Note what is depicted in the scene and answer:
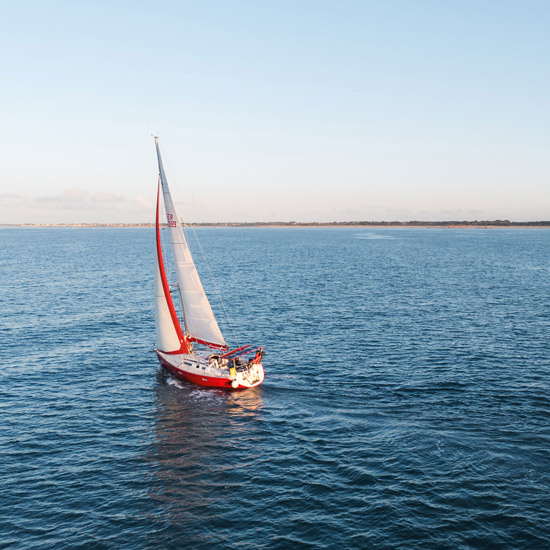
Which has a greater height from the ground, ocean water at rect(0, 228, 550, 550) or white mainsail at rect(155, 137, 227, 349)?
white mainsail at rect(155, 137, 227, 349)

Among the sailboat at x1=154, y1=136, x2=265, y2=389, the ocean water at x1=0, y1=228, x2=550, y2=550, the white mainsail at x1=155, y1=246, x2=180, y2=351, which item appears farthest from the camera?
the white mainsail at x1=155, y1=246, x2=180, y2=351

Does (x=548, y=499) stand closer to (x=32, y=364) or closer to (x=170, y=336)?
(x=170, y=336)

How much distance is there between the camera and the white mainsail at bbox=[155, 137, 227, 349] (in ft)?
141

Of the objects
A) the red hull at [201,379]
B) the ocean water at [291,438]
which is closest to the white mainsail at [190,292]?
the red hull at [201,379]

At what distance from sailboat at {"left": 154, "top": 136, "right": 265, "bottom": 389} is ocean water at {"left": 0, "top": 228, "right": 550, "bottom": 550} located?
5.62ft

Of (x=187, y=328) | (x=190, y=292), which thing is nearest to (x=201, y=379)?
(x=187, y=328)

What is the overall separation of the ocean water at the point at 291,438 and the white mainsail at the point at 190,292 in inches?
215

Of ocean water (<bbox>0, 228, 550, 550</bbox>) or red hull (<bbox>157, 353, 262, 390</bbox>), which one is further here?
red hull (<bbox>157, 353, 262, 390</bbox>)

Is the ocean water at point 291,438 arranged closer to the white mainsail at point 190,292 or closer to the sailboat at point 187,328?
the sailboat at point 187,328

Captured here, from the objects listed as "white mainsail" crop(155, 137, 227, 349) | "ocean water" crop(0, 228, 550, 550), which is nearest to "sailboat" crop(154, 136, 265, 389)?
"white mainsail" crop(155, 137, 227, 349)

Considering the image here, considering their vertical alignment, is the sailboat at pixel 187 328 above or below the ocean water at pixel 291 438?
above

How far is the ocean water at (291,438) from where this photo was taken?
23.4 meters

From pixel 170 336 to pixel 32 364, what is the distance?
14.7 meters

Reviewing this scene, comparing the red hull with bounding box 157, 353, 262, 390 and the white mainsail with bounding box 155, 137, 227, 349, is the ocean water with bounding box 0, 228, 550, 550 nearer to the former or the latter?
the red hull with bounding box 157, 353, 262, 390
